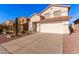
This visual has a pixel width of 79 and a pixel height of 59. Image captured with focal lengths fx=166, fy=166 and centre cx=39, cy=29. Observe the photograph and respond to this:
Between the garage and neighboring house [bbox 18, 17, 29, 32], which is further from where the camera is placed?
neighboring house [bbox 18, 17, 29, 32]

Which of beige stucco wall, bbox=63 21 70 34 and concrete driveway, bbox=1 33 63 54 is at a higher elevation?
beige stucco wall, bbox=63 21 70 34

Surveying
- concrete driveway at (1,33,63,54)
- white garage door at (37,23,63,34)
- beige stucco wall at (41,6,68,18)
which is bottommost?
concrete driveway at (1,33,63,54)

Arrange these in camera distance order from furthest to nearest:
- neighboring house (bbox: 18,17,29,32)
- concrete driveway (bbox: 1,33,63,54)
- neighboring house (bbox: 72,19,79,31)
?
1. neighboring house (bbox: 18,17,29,32)
2. neighboring house (bbox: 72,19,79,31)
3. concrete driveway (bbox: 1,33,63,54)

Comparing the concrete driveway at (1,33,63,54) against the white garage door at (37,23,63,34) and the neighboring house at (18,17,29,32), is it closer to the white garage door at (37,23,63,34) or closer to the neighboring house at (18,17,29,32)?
the white garage door at (37,23,63,34)

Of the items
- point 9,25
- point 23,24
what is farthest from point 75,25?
point 9,25

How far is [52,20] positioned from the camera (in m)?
7.54

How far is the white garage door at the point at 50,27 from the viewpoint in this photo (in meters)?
7.48

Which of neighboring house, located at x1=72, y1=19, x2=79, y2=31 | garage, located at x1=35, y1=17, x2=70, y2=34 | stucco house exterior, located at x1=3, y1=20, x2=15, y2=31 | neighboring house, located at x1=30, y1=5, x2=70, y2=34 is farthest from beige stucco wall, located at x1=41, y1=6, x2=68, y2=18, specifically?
stucco house exterior, located at x1=3, y1=20, x2=15, y2=31

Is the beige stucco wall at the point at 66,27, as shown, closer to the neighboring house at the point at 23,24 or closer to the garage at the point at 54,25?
the garage at the point at 54,25

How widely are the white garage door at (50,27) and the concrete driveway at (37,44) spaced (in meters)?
0.21

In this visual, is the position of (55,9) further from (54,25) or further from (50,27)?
(50,27)

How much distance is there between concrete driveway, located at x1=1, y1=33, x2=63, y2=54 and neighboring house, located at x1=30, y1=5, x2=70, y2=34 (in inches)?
11.4

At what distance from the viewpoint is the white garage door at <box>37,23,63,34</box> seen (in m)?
7.48
